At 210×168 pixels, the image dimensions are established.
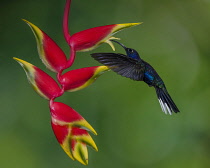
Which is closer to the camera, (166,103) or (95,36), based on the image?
(95,36)

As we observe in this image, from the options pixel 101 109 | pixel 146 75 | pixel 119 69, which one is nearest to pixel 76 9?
pixel 101 109

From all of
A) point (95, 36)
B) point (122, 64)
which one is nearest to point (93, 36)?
point (95, 36)

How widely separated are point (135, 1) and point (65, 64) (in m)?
1.84

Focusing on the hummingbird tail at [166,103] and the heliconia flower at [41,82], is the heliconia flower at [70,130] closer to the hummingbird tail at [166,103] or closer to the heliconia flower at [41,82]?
the heliconia flower at [41,82]

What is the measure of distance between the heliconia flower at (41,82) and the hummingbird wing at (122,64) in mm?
94

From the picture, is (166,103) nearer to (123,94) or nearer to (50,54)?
(50,54)

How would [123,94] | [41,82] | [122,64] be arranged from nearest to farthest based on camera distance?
[41,82] → [122,64] → [123,94]

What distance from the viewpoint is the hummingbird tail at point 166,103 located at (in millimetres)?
1066

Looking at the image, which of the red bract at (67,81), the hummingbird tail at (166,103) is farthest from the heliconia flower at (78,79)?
the hummingbird tail at (166,103)

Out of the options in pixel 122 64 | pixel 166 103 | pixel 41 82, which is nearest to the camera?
pixel 41 82

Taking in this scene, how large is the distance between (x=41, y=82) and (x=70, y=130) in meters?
0.10

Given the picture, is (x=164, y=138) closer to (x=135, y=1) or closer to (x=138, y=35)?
(x=138, y=35)

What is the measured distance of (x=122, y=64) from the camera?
0.95 metres

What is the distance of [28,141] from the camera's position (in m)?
2.25
